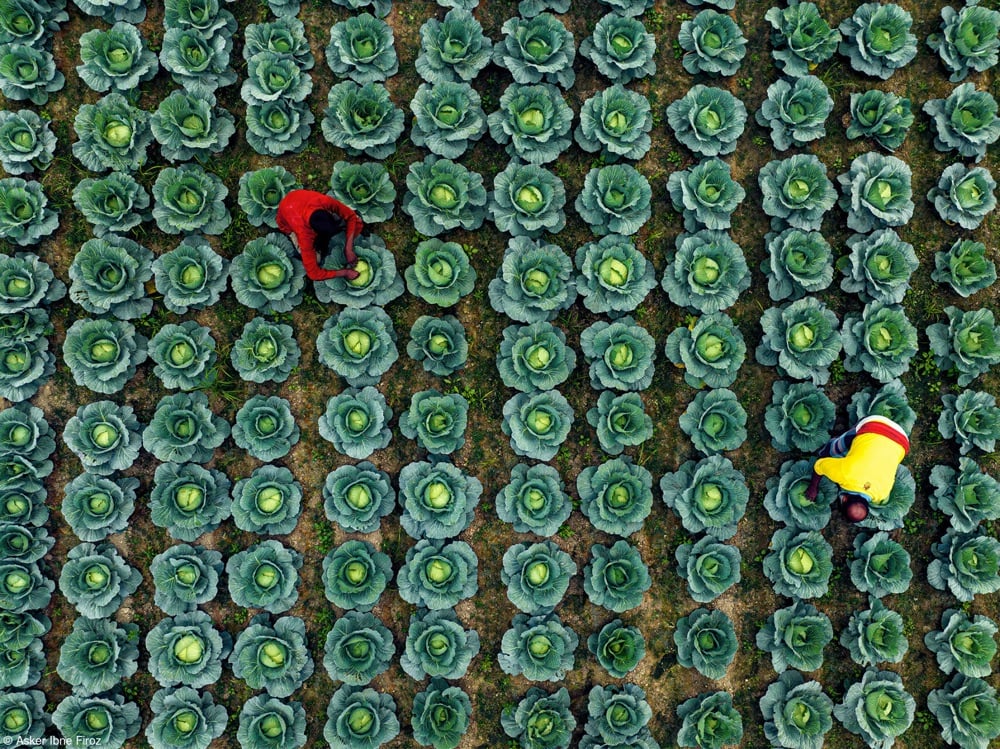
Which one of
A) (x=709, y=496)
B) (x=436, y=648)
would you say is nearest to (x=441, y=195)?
(x=709, y=496)

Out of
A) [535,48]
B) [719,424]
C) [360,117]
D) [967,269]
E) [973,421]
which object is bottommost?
[719,424]

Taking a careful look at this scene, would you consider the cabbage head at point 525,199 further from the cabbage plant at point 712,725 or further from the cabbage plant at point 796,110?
the cabbage plant at point 712,725

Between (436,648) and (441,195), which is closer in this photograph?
(436,648)

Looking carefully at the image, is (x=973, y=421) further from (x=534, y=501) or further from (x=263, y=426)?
(x=263, y=426)

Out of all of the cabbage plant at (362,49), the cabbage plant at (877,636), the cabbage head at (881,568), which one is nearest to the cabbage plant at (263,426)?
the cabbage plant at (362,49)

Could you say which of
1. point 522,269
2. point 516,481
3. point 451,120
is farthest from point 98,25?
point 516,481

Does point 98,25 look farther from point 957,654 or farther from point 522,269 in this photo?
point 957,654
